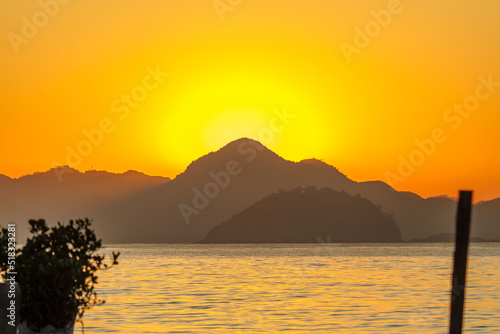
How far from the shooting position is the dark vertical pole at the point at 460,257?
2241cm

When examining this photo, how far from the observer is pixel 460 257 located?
23062 millimetres

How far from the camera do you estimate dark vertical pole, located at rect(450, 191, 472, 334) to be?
22406 mm

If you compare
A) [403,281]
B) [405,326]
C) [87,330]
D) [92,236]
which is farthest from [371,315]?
[403,281]

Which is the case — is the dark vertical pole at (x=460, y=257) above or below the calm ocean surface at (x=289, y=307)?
above

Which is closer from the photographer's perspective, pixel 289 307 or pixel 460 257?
pixel 460 257

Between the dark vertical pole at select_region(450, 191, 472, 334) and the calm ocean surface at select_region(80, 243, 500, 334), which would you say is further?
the calm ocean surface at select_region(80, 243, 500, 334)

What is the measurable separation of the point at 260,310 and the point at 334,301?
29.6 feet

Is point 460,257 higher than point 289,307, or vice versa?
point 460,257

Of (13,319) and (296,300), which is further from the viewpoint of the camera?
(296,300)

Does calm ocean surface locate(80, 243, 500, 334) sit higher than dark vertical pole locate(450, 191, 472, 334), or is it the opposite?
dark vertical pole locate(450, 191, 472, 334)

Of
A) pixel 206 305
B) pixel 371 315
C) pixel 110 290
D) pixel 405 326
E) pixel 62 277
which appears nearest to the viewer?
pixel 62 277

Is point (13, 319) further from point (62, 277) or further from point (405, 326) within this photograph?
point (405, 326)

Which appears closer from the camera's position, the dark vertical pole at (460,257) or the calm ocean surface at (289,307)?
the dark vertical pole at (460,257)

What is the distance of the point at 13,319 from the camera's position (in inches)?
846
